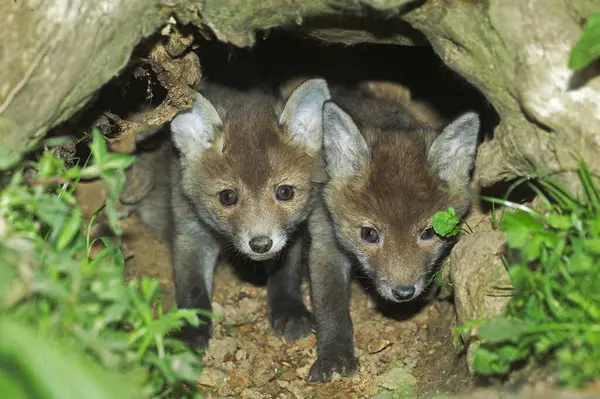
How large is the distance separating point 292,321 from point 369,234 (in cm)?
89

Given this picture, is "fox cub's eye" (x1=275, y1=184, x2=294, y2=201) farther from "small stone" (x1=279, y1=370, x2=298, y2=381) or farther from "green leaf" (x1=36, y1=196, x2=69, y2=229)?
"green leaf" (x1=36, y1=196, x2=69, y2=229)

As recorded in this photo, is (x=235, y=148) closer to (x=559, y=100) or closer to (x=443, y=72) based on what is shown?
(x=443, y=72)

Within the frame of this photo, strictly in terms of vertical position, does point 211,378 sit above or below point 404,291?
below

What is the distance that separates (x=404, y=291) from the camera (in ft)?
13.0

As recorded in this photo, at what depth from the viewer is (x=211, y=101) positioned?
473cm

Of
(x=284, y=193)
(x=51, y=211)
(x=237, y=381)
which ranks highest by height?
(x=51, y=211)

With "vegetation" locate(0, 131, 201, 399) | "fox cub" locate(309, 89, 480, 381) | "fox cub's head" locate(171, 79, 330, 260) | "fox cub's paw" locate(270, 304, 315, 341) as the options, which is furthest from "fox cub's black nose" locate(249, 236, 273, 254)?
"vegetation" locate(0, 131, 201, 399)

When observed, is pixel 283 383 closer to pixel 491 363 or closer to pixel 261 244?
pixel 261 244

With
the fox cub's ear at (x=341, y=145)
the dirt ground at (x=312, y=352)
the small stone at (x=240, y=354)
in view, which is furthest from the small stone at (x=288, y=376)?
the fox cub's ear at (x=341, y=145)

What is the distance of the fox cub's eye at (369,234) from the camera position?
411 centimetres

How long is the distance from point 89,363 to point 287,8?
1.97 m

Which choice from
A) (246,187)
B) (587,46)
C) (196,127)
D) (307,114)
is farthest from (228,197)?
(587,46)

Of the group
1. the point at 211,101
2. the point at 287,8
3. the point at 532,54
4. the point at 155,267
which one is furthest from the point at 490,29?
the point at 155,267

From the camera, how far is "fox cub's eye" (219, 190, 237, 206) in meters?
4.37
